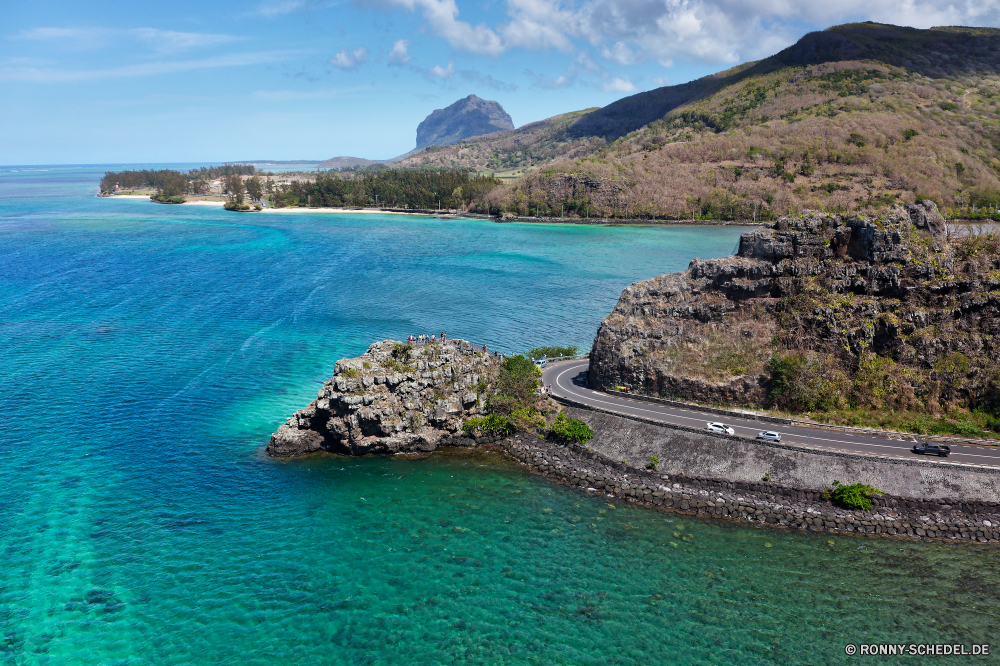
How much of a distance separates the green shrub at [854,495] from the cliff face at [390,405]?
34074 mm

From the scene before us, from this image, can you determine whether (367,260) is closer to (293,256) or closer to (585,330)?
(293,256)

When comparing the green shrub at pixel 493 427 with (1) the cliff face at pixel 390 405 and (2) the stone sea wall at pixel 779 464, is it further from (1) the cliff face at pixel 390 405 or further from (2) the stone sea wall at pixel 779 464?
(2) the stone sea wall at pixel 779 464

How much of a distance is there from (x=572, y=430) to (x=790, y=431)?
2071 centimetres

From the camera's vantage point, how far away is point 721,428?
5400cm

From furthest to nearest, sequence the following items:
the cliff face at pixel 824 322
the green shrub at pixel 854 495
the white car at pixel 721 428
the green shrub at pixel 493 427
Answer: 1. the green shrub at pixel 493 427
2. the cliff face at pixel 824 322
3. the white car at pixel 721 428
4. the green shrub at pixel 854 495

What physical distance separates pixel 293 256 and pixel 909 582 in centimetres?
15930

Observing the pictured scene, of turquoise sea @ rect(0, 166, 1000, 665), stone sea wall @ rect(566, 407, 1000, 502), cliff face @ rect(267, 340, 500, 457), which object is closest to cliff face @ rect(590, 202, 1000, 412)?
stone sea wall @ rect(566, 407, 1000, 502)

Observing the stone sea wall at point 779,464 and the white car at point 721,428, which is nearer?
the stone sea wall at point 779,464

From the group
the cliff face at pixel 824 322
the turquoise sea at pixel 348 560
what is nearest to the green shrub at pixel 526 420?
the turquoise sea at pixel 348 560

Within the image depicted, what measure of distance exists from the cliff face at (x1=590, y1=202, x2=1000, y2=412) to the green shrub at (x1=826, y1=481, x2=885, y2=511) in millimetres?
11730

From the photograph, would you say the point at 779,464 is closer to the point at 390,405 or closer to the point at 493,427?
the point at 493,427

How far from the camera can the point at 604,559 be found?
4219 centimetres

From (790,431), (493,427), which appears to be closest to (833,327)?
(790,431)

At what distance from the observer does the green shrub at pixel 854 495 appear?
46219mm
